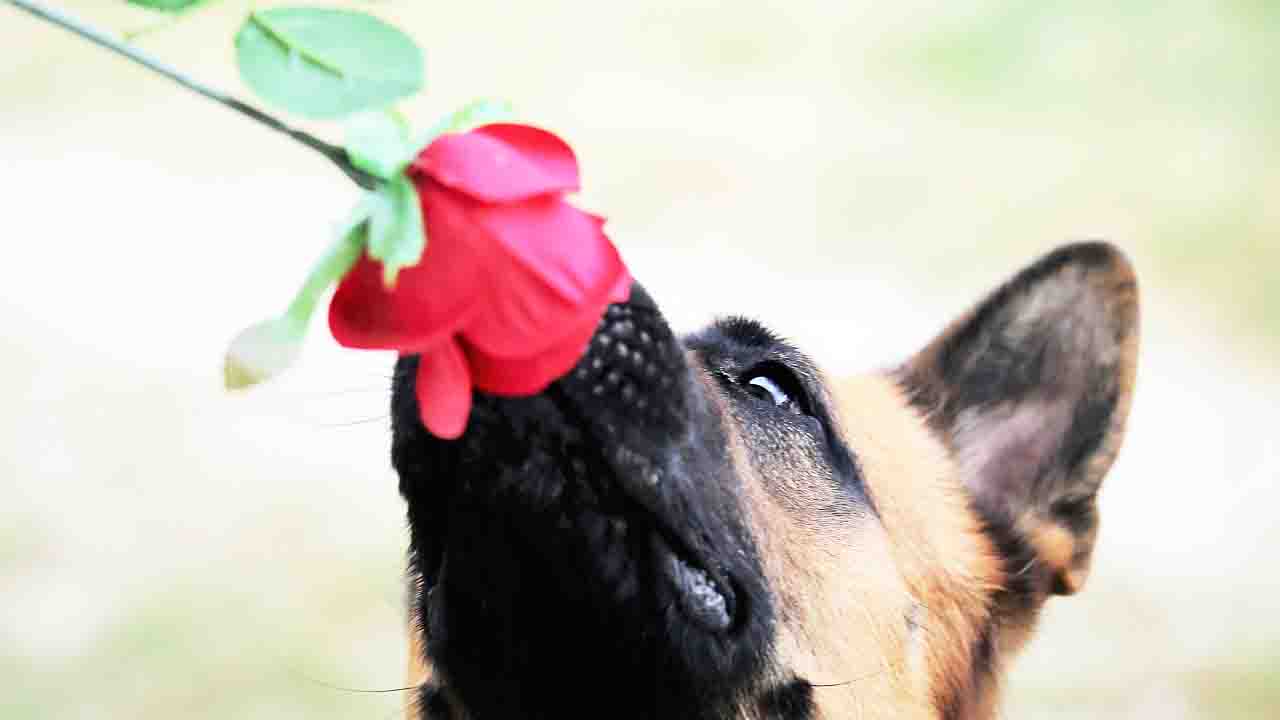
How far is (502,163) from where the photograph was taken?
49.7 inches

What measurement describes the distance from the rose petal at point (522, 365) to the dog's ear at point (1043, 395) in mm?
→ 2258

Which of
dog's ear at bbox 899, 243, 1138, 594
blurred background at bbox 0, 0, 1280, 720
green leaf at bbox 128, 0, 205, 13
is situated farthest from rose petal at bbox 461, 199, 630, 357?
blurred background at bbox 0, 0, 1280, 720

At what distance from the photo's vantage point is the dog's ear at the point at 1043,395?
344 centimetres

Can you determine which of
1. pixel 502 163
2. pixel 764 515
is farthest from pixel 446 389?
pixel 764 515

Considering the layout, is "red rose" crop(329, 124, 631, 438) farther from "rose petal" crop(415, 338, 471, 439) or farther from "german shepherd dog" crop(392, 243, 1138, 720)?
"german shepherd dog" crop(392, 243, 1138, 720)

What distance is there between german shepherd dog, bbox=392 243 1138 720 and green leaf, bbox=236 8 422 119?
0.79 m

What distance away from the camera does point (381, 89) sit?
1309mm

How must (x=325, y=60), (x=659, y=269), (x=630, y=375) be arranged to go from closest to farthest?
(x=325, y=60)
(x=630, y=375)
(x=659, y=269)

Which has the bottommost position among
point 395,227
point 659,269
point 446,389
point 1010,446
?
point 659,269

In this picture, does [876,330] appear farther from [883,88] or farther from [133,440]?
[133,440]

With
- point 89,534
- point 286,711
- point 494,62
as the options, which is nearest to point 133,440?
point 89,534

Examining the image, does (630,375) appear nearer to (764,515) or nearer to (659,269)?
(764,515)

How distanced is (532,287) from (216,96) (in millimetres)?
275

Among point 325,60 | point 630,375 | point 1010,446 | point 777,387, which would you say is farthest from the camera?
point 1010,446
